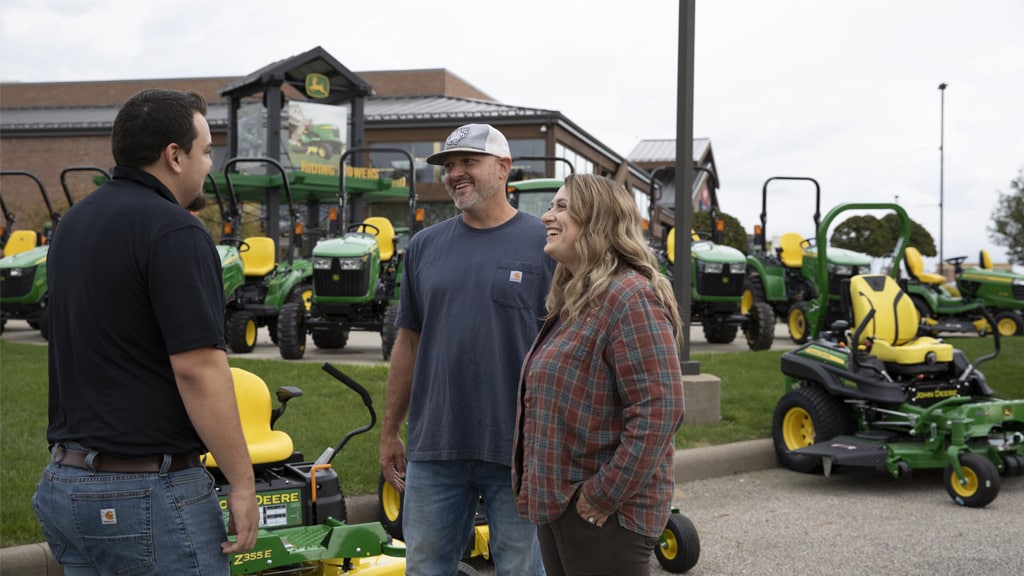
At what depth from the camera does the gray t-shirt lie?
3324 mm

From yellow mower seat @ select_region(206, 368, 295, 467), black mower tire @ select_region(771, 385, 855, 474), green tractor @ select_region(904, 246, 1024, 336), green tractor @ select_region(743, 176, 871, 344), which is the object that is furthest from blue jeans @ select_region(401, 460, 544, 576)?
green tractor @ select_region(904, 246, 1024, 336)

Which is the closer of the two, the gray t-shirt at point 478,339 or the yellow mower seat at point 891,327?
the gray t-shirt at point 478,339

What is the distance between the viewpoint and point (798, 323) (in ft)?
54.3

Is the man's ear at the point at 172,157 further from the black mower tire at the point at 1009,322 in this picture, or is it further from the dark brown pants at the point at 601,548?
the black mower tire at the point at 1009,322

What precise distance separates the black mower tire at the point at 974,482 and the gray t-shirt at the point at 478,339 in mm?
4341

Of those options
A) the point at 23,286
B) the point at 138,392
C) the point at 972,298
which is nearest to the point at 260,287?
the point at 23,286

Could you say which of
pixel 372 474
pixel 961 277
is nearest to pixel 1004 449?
pixel 372 474

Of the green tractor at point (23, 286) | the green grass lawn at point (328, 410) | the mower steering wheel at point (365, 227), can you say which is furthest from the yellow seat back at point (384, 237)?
the green tractor at point (23, 286)

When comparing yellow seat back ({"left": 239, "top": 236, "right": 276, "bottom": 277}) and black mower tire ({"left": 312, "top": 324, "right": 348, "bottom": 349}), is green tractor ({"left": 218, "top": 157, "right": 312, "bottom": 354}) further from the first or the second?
black mower tire ({"left": 312, "top": 324, "right": 348, "bottom": 349})

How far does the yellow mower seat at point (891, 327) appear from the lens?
7.70 metres

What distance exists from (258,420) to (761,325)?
11.7 meters

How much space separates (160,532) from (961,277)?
18.8 meters

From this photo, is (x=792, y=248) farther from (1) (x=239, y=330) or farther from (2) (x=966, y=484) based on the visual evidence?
(2) (x=966, y=484)

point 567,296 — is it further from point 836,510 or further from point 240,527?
point 836,510
